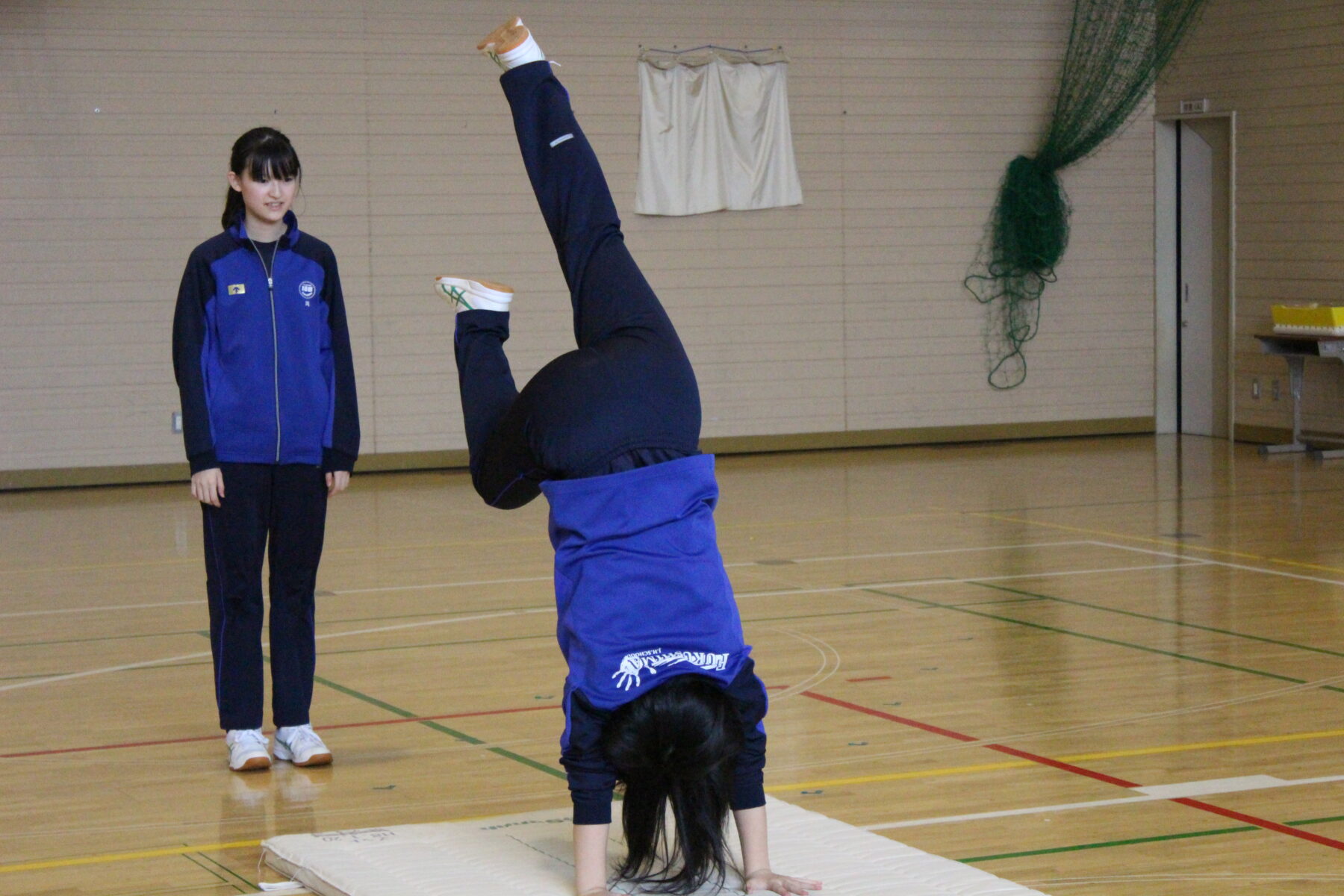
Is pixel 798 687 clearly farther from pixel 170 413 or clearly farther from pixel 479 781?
pixel 170 413

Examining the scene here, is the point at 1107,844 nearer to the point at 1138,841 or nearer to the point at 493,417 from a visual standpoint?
the point at 1138,841

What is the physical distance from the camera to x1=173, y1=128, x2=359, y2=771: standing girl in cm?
384

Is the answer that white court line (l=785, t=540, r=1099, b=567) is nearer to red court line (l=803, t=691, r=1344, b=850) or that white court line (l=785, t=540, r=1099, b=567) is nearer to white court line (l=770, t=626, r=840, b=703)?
white court line (l=770, t=626, r=840, b=703)

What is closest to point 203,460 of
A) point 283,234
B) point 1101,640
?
point 283,234

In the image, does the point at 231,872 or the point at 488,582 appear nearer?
the point at 231,872

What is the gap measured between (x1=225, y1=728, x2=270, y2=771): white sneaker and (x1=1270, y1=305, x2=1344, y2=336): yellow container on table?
8.19 metres

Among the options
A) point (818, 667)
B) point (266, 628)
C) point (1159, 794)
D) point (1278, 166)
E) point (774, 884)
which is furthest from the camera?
point (1278, 166)

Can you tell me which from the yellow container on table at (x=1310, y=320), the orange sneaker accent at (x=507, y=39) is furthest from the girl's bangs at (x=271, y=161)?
the yellow container on table at (x=1310, y=320)

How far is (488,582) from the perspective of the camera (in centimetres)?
659

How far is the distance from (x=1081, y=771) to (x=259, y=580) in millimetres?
1975

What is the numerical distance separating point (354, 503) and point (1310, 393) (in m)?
6.38

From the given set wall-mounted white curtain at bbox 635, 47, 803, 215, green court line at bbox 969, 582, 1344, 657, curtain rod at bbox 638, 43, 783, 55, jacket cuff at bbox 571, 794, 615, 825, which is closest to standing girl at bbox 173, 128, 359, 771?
jacket cuff at bbox 571, 794, 615, 825

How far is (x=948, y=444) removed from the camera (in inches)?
474

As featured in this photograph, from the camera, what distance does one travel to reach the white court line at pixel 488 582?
6.13 meters
